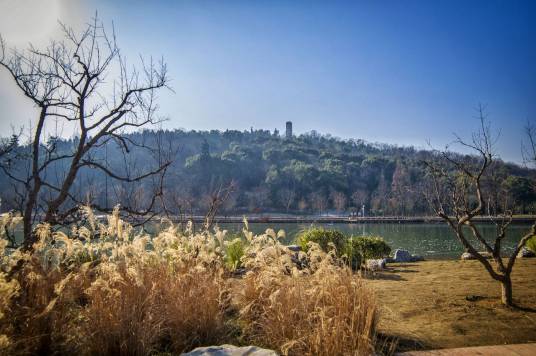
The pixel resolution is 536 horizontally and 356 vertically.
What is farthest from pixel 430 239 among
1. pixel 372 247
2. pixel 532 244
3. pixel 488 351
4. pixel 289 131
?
pixel 289 131

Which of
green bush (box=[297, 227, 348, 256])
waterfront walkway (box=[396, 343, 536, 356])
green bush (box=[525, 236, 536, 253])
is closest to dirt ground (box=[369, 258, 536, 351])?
waterfront walkway (box=[396, 343, 536, 356])

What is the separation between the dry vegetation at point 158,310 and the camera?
2.95 m

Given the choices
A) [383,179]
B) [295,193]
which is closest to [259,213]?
[295,193]

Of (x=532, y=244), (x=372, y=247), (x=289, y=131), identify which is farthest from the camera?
(x=289, y=131)

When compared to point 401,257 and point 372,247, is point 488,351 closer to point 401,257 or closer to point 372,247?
point 372,247

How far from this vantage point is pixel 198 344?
344cm

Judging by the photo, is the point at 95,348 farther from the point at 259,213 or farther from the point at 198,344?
the point at 259,213

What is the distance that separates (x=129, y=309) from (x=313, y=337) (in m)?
1.49

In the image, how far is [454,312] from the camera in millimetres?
4566

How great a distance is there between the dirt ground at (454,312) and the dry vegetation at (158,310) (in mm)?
616

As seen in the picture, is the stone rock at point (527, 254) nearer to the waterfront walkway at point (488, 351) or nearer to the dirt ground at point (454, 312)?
the dirt ground at point (454, 312)

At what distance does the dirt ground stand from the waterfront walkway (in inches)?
6.3

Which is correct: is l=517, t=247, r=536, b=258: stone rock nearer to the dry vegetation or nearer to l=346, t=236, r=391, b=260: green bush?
l=346, t=236, r=391, b=260: green bush

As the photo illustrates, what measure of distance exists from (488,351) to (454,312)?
3.90ft
